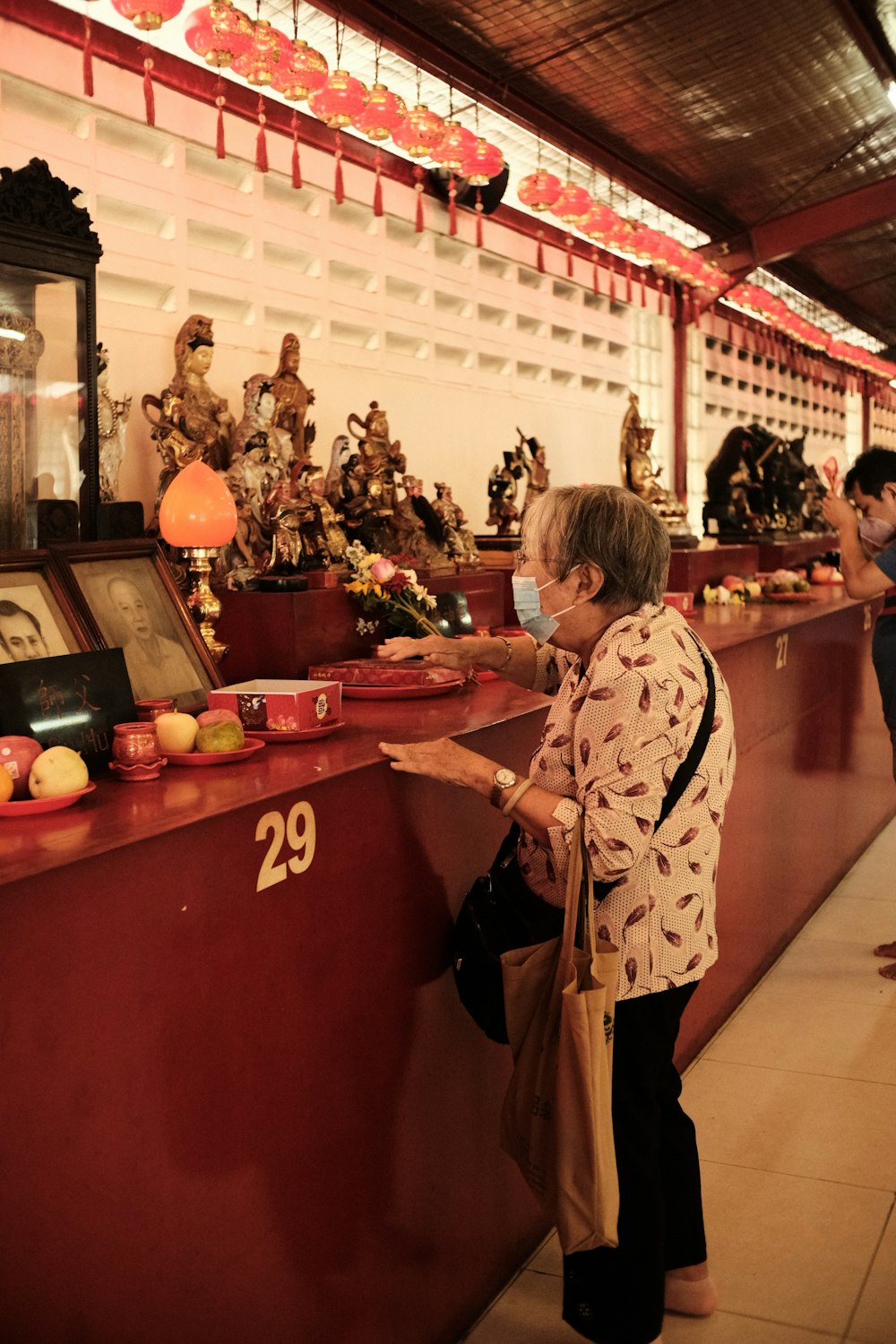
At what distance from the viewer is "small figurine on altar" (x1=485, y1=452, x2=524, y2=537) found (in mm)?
4863

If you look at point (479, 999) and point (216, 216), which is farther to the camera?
point (216, 216)

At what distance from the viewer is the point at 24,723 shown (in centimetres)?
161

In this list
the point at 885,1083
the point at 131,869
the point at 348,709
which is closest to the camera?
the point at 131,869

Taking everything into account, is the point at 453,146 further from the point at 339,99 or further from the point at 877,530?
the point at 877,530

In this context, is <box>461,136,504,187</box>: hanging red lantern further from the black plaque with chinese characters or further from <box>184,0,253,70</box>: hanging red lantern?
the black plaque with chinese characters

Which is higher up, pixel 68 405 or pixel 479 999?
pixel 68 405

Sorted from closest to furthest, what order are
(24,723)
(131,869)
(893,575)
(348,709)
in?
(131,869)
(24,723)
(348,709)
(893,575)

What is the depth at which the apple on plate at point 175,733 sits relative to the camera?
6.00 feet

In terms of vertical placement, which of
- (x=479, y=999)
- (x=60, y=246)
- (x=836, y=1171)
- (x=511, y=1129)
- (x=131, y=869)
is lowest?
(x=836, y=1171)

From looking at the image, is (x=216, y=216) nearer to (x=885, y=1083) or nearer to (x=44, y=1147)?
(x=885, y=1083)

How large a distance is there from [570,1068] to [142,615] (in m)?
1.06

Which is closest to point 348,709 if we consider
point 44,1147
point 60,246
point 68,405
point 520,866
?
point 520,866

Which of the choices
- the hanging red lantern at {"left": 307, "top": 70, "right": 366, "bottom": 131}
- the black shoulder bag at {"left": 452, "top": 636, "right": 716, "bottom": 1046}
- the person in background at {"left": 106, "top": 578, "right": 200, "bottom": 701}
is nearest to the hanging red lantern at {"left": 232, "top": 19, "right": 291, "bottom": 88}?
the hanging red lantern at {"left": 307, "top": 70, "right": 366, "bottom": 131}

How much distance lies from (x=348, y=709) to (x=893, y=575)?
1.95 meters
